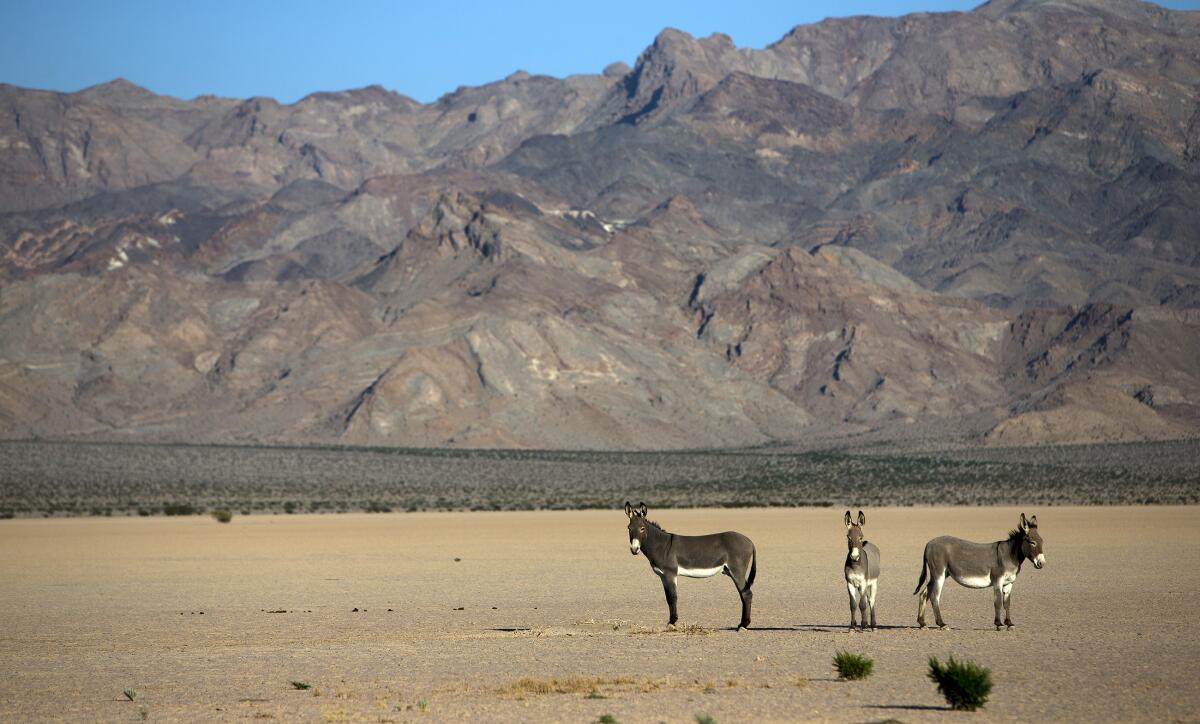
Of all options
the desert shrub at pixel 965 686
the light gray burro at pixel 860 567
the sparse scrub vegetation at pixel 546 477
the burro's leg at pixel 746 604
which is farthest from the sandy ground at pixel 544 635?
the sparse scrub vegetation at pixel 546 477

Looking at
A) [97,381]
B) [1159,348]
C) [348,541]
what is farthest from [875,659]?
[1159,348]

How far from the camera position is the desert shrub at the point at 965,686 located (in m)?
16.2

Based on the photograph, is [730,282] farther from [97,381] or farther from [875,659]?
[875,659]

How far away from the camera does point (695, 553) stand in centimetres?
2283

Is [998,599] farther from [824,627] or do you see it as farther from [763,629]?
[763,629]

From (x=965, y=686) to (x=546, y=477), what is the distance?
84962 millimetres

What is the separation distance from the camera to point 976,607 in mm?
27344

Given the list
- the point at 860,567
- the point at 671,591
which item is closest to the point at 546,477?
the point at 671,591

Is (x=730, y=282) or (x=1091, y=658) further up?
(x=730, y=282)

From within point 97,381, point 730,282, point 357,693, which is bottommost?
point 357,693

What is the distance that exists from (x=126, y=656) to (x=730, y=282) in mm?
157745

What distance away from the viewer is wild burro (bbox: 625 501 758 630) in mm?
22719

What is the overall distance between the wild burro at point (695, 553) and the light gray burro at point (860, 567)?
152 cm

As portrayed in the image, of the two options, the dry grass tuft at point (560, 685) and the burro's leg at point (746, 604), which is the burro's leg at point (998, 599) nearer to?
the burro's leg at point (746, 604)
